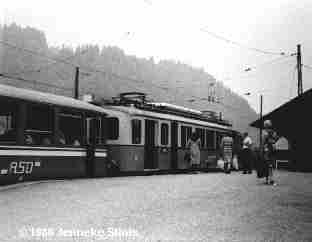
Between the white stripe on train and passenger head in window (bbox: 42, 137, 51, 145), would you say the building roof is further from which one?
passenger head in window (bbox: 42, 137, 51, 145)

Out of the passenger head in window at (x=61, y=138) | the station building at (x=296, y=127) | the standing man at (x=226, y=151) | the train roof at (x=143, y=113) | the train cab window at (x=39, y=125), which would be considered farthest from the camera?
the station building at (x=296, y=127)

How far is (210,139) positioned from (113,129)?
8.98m

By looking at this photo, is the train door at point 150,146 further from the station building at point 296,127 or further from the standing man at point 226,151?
the station building at point 296,127

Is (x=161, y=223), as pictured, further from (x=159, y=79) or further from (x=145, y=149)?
(x=159, y=79)

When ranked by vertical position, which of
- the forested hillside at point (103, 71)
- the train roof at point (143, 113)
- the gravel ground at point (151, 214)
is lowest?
the gravel ground at point (151, 214)

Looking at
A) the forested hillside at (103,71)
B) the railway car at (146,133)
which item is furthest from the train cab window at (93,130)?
the forested hillside at (103,71)

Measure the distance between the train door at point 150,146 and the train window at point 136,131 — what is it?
1.55ft

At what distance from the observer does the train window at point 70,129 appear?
1327cm

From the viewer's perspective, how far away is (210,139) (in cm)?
2423

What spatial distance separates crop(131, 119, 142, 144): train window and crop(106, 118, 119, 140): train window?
2.97 feet

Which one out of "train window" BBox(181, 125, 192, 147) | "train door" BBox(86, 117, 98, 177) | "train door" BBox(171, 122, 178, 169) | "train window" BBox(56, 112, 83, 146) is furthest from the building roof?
"train window" BBox(56, 112, 83, 146)

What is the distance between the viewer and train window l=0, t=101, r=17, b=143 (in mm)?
11227

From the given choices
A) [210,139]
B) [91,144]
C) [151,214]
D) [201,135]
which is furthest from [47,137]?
[210,139]

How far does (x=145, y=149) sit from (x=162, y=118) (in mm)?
1958
